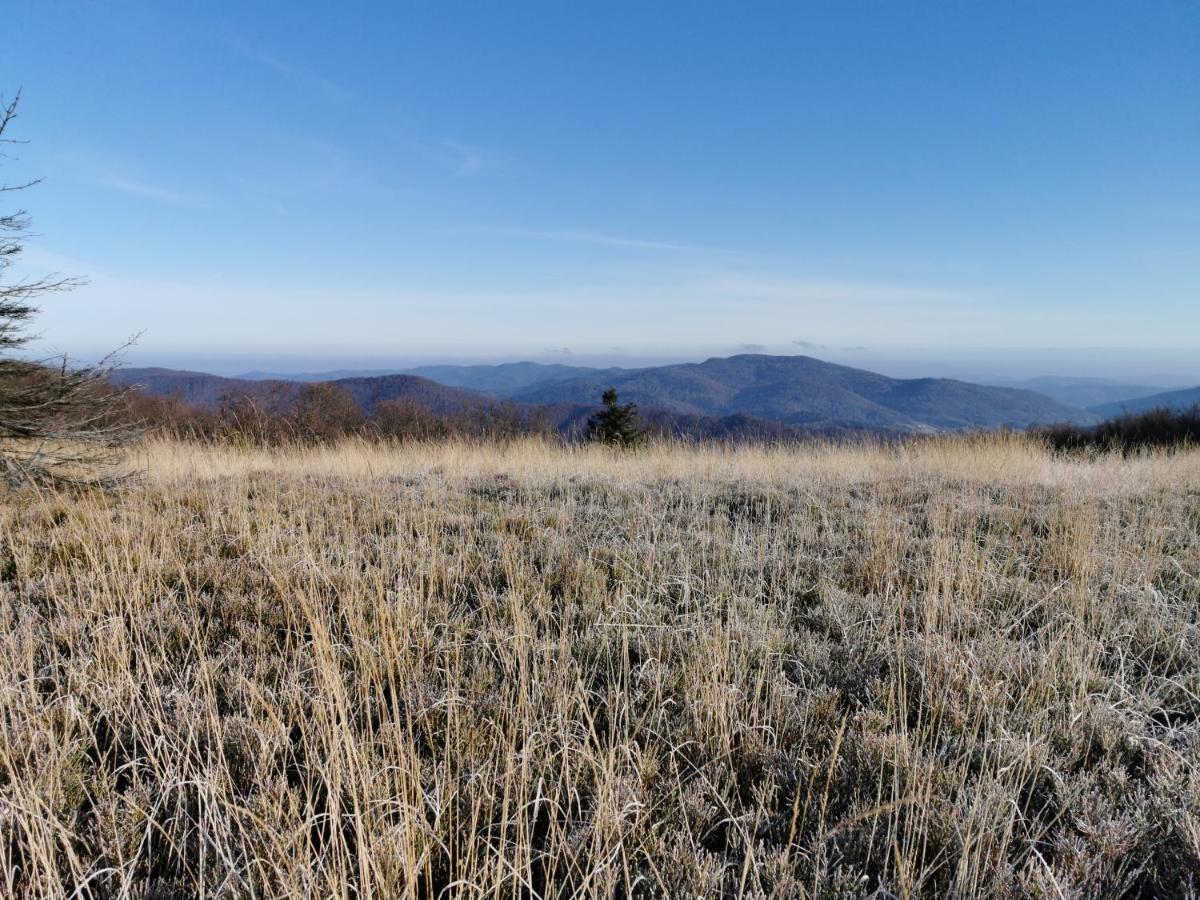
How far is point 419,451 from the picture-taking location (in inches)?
452

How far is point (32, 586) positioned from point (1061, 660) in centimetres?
657

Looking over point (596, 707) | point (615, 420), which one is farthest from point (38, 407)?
point (615, 420)

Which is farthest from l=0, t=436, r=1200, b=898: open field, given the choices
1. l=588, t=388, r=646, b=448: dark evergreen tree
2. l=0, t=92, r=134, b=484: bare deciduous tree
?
l=588, t=388, r=646, b=448: dark evergreen tree

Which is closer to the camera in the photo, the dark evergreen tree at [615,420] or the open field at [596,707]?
the open field at [596,707]

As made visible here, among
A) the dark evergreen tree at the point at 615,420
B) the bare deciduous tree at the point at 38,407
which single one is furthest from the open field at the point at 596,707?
the dark evergreen tree at the point at 615,420

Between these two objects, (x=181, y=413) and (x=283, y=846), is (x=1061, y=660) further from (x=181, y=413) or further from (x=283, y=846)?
(x=181, y=413)

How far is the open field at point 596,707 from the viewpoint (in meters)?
1.81

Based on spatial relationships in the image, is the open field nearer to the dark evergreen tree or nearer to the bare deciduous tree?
the bare deciduous tree

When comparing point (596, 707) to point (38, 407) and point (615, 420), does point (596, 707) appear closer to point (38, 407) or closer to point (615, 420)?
point (38, 407)

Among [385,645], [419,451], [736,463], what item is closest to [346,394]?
[419,451]

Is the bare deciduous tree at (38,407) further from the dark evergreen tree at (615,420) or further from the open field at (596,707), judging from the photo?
the dark evergreen tree at (615,420)

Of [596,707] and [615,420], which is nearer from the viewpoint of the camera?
[596,707]

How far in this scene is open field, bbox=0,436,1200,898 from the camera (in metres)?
1.81

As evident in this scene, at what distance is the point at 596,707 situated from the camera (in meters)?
2.59
